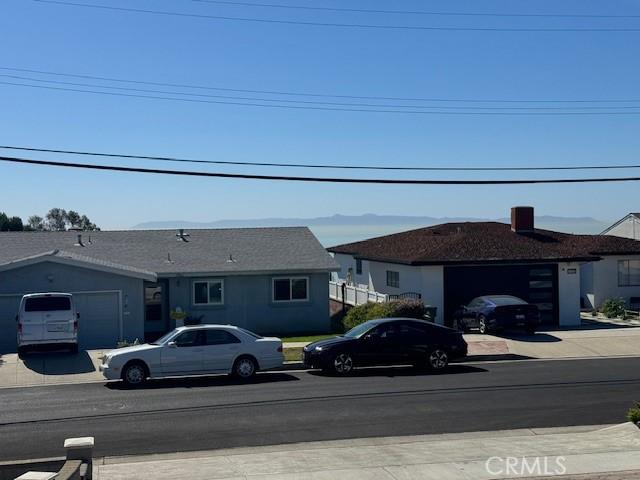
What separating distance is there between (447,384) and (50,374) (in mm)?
10300

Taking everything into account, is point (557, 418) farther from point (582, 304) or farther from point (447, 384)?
point (582, 304)

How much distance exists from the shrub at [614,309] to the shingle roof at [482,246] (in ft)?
Answer: 7.16

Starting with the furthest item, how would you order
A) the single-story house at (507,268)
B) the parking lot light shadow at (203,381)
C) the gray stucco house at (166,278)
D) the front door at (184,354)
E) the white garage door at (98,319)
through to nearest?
1. the single-story house at (507,268)
2. the white garage door at (98,319)
3. the gray stucco house at (166,278)
4. the front door at (184,354)
5. the parking lot light shadow at (203,381)

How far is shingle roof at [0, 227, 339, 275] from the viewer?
3244 centimetres

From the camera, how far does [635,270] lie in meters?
39.1

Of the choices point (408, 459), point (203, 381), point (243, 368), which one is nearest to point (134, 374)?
point (203, 381)

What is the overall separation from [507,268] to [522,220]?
552 cm

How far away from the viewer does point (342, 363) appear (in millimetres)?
21625

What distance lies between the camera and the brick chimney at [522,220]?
37719mm

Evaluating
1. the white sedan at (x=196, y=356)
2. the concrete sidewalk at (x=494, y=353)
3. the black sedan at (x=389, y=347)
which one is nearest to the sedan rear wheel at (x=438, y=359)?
the black sedan at (x=389, y=347)

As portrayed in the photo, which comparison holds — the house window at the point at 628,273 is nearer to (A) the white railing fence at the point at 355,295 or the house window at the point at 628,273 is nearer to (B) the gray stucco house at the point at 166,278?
(A) the white railing fence at the point at 355,295

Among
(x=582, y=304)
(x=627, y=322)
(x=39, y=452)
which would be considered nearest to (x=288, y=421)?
(x=39, y=452)

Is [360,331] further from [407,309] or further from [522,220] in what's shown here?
[522,220]

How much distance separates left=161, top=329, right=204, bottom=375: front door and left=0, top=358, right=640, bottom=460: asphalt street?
0.44 meters
